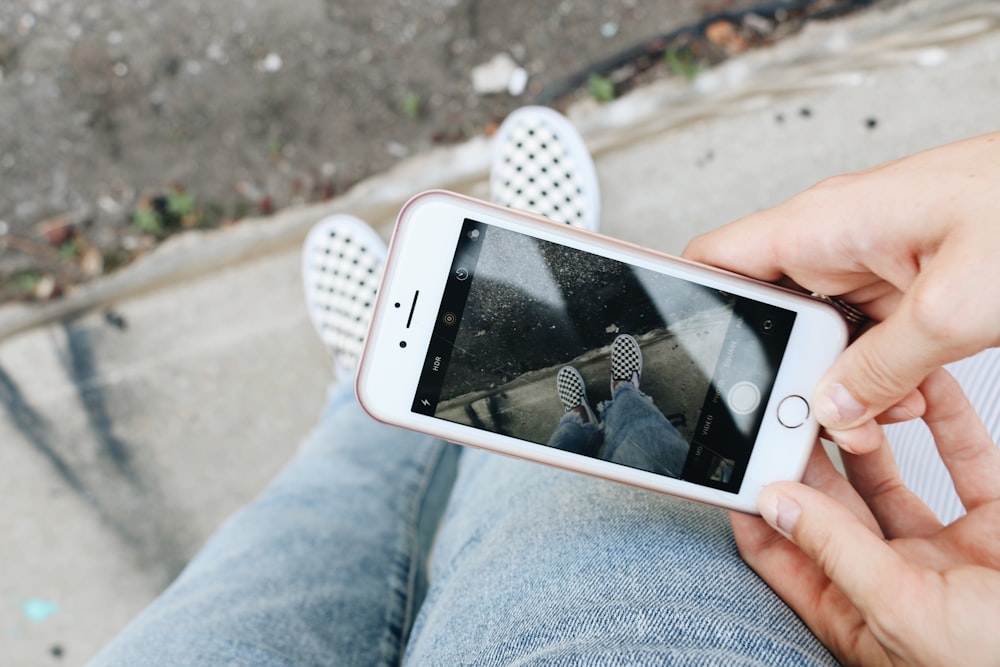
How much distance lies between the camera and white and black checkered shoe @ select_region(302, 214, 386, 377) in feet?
5.41

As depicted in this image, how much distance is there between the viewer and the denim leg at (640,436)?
39.0 inches

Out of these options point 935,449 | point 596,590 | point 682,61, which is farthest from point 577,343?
point 682,61

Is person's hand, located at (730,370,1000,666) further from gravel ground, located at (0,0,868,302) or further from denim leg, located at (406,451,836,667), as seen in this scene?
gravel ground, located at (0,0,868,302)

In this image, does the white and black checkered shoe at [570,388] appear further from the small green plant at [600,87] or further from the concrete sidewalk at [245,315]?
the small green plant at [600,87]

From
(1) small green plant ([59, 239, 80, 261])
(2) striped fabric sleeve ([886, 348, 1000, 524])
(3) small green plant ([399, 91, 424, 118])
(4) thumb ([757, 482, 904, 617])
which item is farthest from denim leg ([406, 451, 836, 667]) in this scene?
(1) small green plant ([59, 239, 80, 261])

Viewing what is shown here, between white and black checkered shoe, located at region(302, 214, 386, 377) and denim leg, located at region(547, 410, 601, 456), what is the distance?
80cm

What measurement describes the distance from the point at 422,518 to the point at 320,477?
0.28 meters

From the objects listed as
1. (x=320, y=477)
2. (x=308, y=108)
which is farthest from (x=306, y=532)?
(x=308, y=108)

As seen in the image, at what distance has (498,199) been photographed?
1628 millimetres

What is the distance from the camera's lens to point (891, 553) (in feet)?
2.56

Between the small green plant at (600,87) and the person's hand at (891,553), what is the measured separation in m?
1.01

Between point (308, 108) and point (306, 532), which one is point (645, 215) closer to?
point (308, 108)

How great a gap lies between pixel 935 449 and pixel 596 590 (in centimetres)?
66

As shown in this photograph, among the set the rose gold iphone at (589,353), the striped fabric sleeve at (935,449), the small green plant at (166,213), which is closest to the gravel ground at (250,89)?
the small green plant at (166,213)
